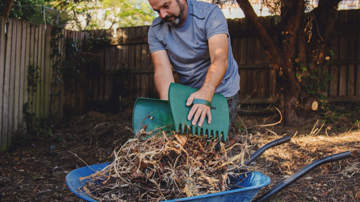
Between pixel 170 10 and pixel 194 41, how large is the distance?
0.25m

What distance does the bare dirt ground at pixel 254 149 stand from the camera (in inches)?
113

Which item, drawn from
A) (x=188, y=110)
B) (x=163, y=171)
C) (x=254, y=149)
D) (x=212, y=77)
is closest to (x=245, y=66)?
(x=254, y=149)

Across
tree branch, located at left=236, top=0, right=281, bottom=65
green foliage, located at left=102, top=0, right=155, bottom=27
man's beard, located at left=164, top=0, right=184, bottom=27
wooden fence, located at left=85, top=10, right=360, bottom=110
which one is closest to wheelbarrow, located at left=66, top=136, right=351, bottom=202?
man's beard, located at left=164, top=0, right=184, bottom=27

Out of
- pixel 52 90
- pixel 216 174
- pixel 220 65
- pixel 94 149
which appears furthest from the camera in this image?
pixel 52 90

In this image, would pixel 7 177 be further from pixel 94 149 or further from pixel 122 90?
pixel 122 90

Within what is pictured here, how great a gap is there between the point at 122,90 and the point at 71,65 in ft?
3.15

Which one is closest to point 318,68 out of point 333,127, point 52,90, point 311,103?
point 311,103

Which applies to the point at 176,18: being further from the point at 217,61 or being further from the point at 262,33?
the point at 262,33

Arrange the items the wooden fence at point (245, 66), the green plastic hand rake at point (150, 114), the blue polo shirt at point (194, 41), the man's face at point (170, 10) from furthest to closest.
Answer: the wooden fence at point (245, 66) → the blue polo shirt at point (194, 41) → the man's face at point (170, 10) → the green plastic hand rake at point (150, 114)

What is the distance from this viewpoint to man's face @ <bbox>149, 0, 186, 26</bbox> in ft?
6.13

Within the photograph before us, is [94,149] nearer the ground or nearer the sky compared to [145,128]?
nearer the ground

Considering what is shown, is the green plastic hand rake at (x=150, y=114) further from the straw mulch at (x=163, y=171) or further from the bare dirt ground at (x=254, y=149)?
the bare dirt ground at (x=254, y=149)

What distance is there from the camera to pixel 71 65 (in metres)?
5.44

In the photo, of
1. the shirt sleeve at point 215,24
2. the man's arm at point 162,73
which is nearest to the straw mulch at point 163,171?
the man's arm at point 162,73
